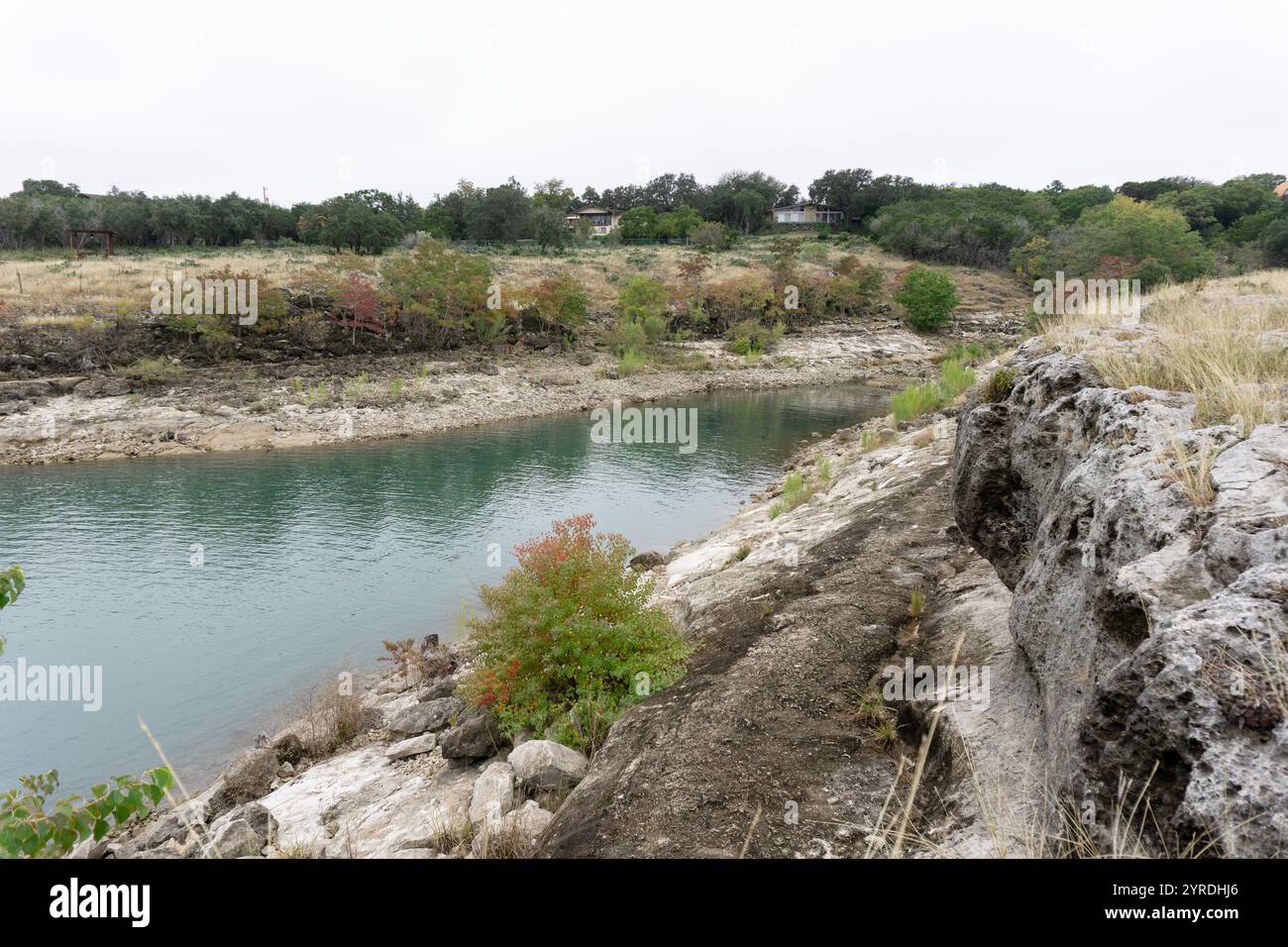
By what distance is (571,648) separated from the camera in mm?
8266

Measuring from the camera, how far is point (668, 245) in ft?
292

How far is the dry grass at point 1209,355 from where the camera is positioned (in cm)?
449

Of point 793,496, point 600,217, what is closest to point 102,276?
point 793,496

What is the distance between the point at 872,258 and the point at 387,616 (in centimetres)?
8414

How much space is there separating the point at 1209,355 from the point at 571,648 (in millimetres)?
6725

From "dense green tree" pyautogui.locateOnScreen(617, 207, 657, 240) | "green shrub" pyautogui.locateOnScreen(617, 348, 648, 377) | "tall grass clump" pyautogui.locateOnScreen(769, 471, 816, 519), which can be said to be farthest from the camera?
"dense green tree" pyautogui.locateOnScreen(617, 207, 657, 240)

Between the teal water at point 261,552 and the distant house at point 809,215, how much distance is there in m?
→ 91.1

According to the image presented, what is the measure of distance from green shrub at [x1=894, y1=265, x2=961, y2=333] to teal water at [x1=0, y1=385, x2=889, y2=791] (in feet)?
123

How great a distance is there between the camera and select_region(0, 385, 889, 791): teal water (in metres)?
11.2

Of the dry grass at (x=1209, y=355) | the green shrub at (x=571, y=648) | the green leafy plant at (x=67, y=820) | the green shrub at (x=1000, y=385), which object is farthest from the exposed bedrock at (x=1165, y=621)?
the green shrub at (x=571, y=648)

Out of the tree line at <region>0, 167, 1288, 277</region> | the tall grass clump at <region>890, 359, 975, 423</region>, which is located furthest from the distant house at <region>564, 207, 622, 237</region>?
the tall grass clump at <region>890, 359, 975, 423</region>

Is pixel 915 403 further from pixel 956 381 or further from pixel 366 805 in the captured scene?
pixel 366 805

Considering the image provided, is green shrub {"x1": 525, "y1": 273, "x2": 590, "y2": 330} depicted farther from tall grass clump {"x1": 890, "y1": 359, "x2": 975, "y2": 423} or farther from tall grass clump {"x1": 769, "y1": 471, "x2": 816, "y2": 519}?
tall grass clump {"x1": 769, "y1": 471, "x2": 816, "y2": 519}

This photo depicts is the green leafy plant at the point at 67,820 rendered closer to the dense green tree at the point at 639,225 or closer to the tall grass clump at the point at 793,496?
the tall grass clump at the point at 793,496
